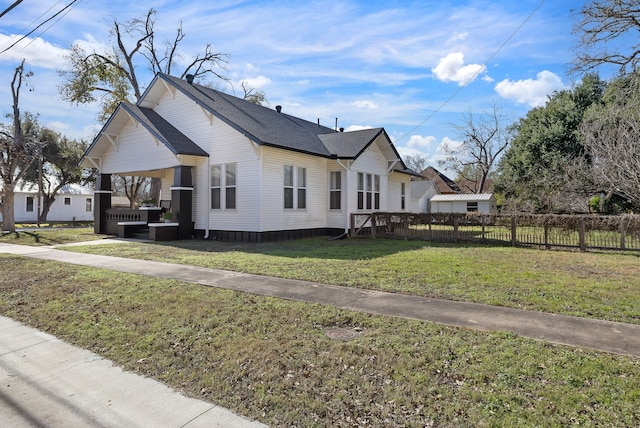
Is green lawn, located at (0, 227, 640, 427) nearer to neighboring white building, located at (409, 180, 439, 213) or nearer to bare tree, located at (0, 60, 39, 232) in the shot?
bare tree, located at (0, 60, 39, 232)

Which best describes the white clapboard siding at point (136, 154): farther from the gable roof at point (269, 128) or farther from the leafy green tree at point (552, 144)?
the leafy green tree at point (552, 144)

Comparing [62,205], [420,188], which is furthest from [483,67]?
[62,205]

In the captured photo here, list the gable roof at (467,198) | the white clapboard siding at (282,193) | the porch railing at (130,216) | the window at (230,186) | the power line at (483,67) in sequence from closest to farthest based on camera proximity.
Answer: the power line at (483,67) < the white clapboard siding at (282,193) < the window at (230,186) < the porch railing at (130,216) < the gable roof at (467,198)

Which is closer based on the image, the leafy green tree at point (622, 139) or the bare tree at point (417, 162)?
the leafy green tree at point (622, 139)

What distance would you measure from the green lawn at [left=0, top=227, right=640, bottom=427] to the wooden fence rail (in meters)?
3.99

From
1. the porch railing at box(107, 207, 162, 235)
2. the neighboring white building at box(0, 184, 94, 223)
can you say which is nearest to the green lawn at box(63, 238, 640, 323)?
the porch railing at box(107, 207, 162, 235)

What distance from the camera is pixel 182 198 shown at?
15.1 metres

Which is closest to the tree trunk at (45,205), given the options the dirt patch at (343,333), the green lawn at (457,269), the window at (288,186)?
the green lawn at (457,269)

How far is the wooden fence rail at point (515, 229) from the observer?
36.4 feet

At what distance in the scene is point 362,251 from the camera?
457 inches

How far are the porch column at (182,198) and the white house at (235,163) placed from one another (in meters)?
0.04

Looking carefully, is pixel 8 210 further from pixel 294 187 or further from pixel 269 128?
pixel 294 187

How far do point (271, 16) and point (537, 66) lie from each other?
14.9m

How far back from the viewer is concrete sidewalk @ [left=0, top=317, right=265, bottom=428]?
282cm
